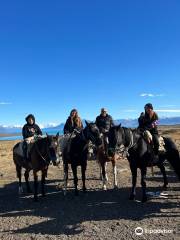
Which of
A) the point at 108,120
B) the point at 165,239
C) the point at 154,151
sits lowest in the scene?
the point at 165,239

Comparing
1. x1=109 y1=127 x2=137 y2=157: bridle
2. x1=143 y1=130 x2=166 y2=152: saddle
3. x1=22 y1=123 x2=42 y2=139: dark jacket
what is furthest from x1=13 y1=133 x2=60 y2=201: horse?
x1=143 y1=130 x2=166 y2=152: saddle

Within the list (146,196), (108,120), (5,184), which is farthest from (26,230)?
(5,184)

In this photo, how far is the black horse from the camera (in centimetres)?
1125

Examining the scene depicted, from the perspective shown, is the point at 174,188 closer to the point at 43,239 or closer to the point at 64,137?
the point at 64,137

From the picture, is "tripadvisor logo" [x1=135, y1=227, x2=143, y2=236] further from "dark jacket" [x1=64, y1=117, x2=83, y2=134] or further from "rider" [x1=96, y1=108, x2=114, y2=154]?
"dark jacket" [x1=64, y1=117, x2=83, y2=134]

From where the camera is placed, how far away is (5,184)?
16.8 m

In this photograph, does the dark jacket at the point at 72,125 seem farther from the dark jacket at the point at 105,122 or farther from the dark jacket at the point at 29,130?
the dark jacket at the point at 29,130

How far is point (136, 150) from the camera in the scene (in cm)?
1193

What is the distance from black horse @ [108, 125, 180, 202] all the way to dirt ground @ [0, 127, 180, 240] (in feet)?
3.41

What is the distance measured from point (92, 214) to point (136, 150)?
2899mm

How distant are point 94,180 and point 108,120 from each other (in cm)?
377

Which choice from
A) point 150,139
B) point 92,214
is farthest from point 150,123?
point 92,214

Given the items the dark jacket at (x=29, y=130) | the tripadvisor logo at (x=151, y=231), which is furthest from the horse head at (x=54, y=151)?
the tripadvisor logo at (x=151, y=231)

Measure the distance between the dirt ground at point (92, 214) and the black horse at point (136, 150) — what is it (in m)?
1.04
